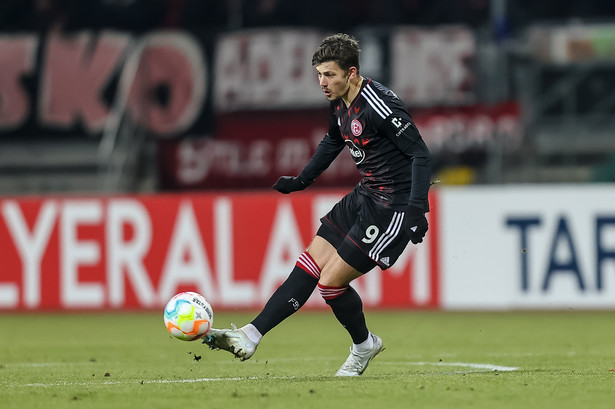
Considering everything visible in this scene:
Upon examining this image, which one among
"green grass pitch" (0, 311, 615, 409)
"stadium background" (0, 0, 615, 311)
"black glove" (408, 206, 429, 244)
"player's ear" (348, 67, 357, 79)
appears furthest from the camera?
"stadium background" (0, 0, 615, 311)

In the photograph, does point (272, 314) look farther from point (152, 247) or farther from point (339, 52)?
point (152, 247)

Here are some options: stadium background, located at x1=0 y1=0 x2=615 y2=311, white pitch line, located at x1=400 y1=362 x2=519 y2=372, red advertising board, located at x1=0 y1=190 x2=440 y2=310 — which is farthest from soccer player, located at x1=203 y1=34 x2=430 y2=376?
red advertising board, located at x1=0 y1=190 x2=440 y2=310

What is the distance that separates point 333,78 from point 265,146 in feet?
35.2

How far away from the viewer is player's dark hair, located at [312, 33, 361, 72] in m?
6.91

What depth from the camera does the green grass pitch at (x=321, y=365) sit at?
6094 mm

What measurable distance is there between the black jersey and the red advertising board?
6.80 metres

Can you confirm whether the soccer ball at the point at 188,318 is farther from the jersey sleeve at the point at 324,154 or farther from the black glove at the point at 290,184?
the jersey sleeve at the point at 324,154

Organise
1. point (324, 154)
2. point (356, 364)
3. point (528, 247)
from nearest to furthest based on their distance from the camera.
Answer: point (356, 364), point (324, 154), point (528, 247)

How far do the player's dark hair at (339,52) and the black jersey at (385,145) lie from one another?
161 mm

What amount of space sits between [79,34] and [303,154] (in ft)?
14.1

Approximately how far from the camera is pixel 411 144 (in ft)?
22.5

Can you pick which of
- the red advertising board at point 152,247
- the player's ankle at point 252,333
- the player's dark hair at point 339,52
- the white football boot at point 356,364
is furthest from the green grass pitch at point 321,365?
the player's dark hair at point 339,52

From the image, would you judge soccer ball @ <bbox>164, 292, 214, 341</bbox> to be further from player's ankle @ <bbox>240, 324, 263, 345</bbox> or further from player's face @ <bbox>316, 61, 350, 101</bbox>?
player's face @ <bbox>316, 61, 350, 101</bbox>

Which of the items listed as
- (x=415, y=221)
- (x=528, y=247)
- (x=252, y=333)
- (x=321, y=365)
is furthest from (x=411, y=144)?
(x=528, y=247)
